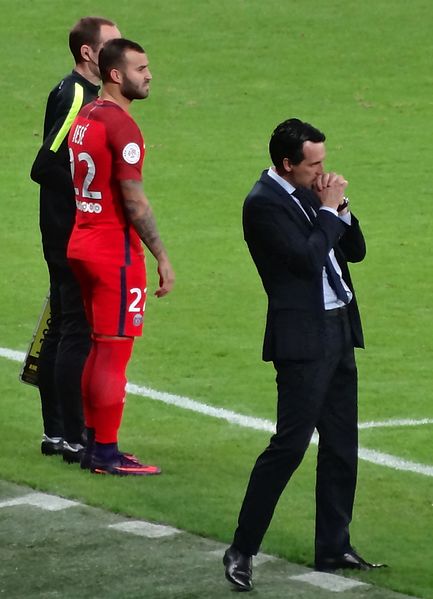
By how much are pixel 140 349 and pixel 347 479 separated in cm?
469

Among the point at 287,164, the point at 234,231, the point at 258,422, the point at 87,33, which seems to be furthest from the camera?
the point at 234,231

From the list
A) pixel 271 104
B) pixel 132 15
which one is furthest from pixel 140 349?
pixel 132 15

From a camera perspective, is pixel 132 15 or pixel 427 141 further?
pixel 132 15

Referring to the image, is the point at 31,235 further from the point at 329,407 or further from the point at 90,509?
the point at 329,407

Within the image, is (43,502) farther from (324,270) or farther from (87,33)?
(87,33)

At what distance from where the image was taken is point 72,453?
8.91m

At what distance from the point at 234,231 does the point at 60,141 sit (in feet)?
24.7

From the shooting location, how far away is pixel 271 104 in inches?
905

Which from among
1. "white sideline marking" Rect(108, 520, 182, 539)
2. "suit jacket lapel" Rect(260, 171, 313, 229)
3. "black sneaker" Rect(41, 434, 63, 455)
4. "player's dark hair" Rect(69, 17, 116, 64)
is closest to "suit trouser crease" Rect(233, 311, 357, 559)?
"suit jacket lapel" Rect(260, 171, 313, 229)

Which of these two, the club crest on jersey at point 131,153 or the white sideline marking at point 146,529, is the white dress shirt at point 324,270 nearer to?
the white sideline marking at point 146,529

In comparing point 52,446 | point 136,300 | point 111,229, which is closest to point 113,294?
point 136,300

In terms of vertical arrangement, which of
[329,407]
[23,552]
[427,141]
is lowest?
[23,552]

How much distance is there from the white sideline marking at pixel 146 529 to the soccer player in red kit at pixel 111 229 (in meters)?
0.91

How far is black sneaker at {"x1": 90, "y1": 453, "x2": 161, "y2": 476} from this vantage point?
28.2ft
